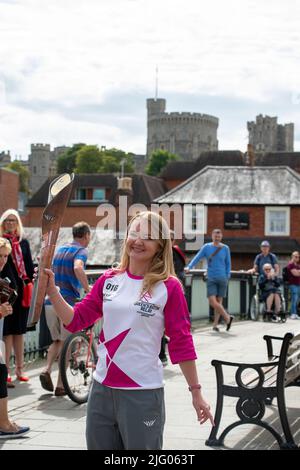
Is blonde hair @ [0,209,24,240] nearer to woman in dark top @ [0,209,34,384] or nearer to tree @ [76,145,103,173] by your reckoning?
woman in dark top @ [0,209,34,384]

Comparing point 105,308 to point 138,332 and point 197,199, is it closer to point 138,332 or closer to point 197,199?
point 138,332

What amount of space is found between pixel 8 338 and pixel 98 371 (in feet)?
16.1

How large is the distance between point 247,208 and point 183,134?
122m

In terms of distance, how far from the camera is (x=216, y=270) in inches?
567

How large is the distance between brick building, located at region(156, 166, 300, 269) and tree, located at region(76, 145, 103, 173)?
6974 cm

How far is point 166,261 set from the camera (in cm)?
435

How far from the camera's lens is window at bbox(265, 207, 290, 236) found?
48.8 meters

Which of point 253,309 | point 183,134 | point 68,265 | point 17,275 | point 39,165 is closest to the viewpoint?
point 68,265

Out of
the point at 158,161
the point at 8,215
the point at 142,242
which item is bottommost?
the point at 142,242

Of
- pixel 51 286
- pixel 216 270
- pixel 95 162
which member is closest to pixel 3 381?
pixel 51 286

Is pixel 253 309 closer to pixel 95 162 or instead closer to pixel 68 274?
pixel 68 274

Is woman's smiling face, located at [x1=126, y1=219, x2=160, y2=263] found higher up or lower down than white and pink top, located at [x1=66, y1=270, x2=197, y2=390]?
higher up

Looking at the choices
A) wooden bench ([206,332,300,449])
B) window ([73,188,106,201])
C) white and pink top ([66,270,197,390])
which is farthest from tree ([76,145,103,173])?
white and pink top ([66,270,197,390])
